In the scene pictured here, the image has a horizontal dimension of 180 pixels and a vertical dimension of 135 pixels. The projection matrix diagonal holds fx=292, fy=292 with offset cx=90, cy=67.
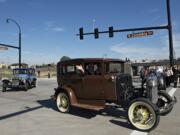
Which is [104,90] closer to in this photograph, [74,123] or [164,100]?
[74,123]

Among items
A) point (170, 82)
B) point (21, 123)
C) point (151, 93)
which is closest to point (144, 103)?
point (151, 93)

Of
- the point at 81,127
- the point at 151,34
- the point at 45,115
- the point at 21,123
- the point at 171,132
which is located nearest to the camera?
the point at 171,132

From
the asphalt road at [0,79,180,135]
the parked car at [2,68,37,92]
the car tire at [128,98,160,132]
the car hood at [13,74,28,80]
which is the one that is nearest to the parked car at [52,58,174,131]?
the car tire at [128,98,160,132]

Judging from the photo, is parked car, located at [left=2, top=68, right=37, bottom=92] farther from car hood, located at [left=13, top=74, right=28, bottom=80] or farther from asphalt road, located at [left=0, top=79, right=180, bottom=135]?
asphalt road, located at [left=0, top=79, right=180, bottom=135]

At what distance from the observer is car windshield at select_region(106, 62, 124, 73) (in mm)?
9760

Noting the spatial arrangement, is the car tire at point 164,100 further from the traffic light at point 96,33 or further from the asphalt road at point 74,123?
the traffic light at point 96,33

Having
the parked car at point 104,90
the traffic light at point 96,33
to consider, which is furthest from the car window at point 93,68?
the traffic light at point 96,33

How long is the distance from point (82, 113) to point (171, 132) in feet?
12.8

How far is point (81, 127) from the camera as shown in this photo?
8.41 meters

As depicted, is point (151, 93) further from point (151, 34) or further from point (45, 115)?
point (151, 34)

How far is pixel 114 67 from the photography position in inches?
396

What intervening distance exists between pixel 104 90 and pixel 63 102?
7.05 ft

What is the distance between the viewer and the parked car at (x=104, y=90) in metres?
8.12

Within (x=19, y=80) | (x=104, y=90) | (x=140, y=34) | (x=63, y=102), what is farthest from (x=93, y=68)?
(x=140, y=34)
